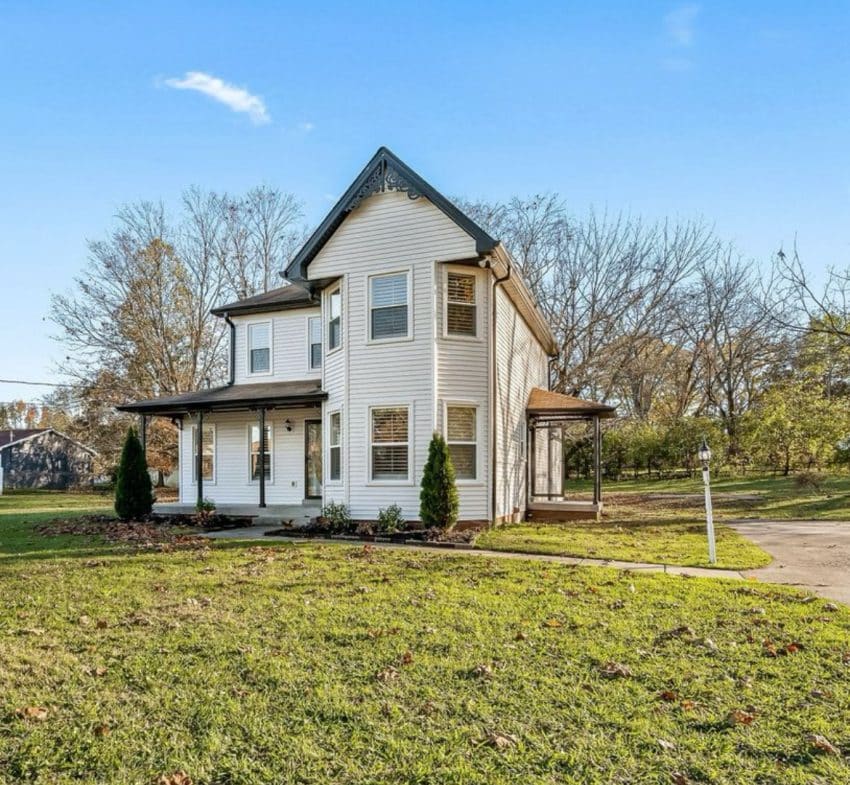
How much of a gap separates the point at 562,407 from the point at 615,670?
40.1 ft

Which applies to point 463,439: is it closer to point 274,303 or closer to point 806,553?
point 806,553

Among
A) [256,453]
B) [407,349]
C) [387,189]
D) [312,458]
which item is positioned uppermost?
[387,189]

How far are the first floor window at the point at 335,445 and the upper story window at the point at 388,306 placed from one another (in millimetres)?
2275

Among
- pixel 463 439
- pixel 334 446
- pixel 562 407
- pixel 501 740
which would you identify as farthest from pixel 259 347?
pixel 501 740

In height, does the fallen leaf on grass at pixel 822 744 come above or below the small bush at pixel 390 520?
above

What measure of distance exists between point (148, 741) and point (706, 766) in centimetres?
305

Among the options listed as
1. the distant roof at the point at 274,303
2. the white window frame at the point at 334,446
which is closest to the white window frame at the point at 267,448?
the white window frame at the point at 334,446

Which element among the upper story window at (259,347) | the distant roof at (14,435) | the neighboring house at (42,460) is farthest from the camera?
the neighboring house at (42,460)

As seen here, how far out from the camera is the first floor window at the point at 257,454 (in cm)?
1717

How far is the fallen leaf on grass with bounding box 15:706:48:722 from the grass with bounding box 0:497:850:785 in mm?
43

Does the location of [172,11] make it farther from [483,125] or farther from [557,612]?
[557,612]

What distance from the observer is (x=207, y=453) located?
18266mm

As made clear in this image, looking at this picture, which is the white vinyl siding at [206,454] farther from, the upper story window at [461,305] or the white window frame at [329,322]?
the upper story window at [461,305]

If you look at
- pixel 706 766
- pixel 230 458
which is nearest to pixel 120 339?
pixel 230 458
